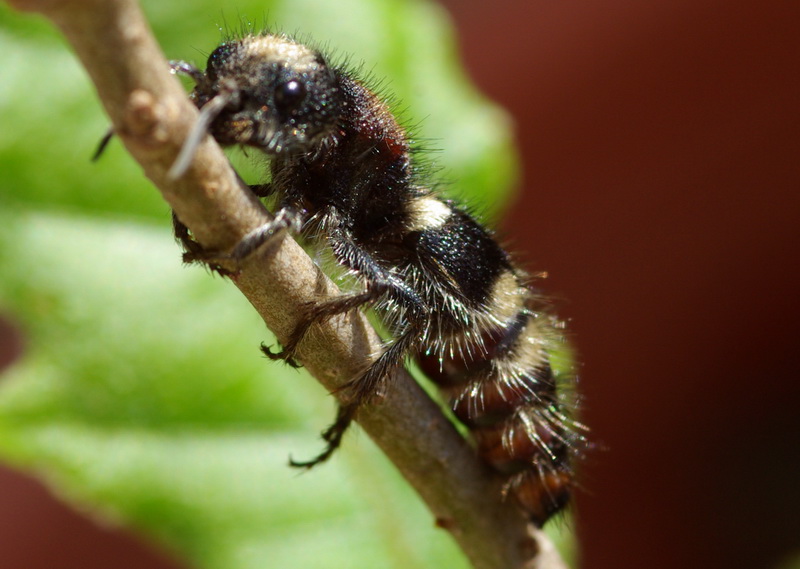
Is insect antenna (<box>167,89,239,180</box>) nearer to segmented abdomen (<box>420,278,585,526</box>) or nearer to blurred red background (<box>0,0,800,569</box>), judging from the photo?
segmented abdomen (<box>420,278,585,526</box>)

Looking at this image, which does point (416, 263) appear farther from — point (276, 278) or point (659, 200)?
point (659, 200)

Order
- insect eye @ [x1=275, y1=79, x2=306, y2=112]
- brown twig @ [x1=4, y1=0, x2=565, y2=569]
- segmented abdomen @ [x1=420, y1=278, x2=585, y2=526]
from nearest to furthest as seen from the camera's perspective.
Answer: brown twig @ [x1=4, y1=0, x2=565, y2=569] < insect eye @ [x1=275, y1=79, x2=306, y2=112] < segmented abdomen @ [x1=420, y1=278, x2=585, y2=526]

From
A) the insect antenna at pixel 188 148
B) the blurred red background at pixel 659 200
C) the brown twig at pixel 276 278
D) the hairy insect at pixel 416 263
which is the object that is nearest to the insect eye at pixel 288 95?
the hairy insect at pixel 416 263

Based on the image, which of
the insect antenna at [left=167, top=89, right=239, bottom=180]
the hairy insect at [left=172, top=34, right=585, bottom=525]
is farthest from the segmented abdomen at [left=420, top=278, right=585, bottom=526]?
the insect antenna at [left=167, top=89, right=239, bottom=180]

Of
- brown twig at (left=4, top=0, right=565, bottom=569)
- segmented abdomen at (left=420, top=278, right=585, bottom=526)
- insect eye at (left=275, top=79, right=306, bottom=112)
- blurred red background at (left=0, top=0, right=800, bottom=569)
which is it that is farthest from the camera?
blurred red background at (left=0, top=0, right=800, bottom=569)

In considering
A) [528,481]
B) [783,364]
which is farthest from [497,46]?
[528,481]

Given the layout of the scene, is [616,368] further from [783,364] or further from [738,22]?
[738,22]

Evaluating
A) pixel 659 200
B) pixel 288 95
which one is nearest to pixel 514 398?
pixel 288 95
